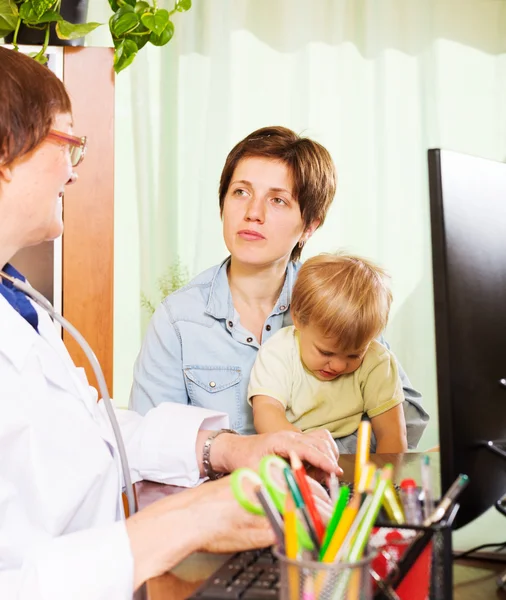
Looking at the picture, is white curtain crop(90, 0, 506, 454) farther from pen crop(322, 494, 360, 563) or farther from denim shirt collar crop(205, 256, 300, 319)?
pen crop(322, 494, 360, 563)

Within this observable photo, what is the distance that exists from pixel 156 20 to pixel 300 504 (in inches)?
86.7

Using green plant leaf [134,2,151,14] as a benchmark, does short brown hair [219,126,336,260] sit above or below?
below

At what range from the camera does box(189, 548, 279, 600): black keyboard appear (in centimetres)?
64

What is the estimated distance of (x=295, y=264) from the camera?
6.41 feet

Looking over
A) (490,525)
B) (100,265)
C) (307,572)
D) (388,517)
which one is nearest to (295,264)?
(100,265)

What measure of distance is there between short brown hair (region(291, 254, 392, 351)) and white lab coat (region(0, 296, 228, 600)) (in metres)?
0.55

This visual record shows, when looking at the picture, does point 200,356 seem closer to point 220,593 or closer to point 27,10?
point 220,593

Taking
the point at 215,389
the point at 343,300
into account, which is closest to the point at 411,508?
the point at 343,300

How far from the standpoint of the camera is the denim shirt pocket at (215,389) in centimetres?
174

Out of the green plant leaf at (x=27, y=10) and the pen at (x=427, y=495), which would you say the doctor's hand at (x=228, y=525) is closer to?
the pen at (x=427, y=495)

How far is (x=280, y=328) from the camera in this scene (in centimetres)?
184

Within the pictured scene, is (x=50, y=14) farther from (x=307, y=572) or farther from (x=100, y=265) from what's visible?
(x=307, y=572)

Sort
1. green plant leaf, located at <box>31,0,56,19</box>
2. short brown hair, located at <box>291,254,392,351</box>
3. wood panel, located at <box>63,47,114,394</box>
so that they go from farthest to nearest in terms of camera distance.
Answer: wood panel, located at <box>63,47,114,394</box>, green plant leaf, located at <box>31,0,56,19</box>, short brown hair, located at <box>291,254,392,351</box>

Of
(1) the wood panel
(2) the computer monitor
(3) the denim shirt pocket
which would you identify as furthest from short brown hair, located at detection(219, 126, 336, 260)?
(2) the computer monitor
